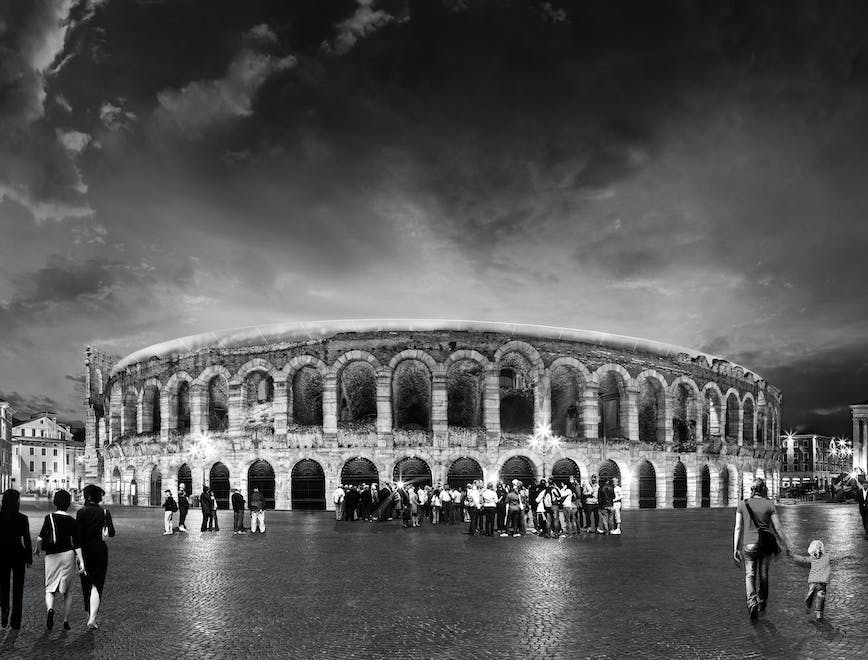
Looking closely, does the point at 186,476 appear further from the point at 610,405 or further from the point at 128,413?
the point at 610,405

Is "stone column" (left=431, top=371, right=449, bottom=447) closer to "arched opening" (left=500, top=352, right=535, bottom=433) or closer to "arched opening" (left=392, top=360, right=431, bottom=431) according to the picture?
"arched opening" (left=392, top=360, right=431, bottom=431)

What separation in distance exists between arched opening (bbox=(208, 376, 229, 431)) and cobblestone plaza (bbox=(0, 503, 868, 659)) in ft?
84.6

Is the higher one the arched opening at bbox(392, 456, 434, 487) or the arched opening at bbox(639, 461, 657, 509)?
the arched opening at bbox(392, 456, 434, 487)

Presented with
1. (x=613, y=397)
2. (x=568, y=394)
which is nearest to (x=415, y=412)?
(x=568, y=394)

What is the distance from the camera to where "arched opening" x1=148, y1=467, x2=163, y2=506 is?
155 feet

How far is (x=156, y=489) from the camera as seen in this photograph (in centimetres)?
4741

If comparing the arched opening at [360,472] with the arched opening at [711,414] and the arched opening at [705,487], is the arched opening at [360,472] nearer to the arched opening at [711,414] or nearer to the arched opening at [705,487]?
Answer: the arched opening at [705,487]

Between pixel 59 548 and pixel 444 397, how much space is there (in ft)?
106

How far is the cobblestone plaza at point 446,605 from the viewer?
27.0 ft

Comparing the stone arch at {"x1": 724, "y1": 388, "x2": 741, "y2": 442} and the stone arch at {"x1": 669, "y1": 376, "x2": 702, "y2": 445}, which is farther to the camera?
the stone arch at {"x1": 724, "y1": 388, "x2": 741, "y2": 442}

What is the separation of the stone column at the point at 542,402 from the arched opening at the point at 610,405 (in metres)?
5.21

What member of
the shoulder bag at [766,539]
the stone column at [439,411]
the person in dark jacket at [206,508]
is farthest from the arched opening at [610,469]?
the shoulder bag at [766,539]

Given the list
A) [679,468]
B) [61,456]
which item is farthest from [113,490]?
[61,456]

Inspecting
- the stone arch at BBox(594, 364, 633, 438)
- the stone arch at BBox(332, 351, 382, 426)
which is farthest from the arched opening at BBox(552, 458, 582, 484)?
the stone arch at BBox(332, 351, 382, 426)
